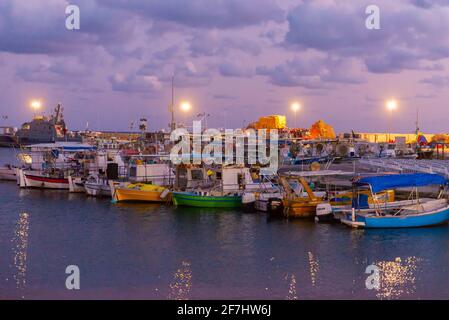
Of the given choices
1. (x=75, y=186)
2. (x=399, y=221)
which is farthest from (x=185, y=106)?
(x=399, y=221)

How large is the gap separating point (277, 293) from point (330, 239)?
8.99 metres

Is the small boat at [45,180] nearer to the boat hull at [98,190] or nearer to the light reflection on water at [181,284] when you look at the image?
the boat hull at [98,190]

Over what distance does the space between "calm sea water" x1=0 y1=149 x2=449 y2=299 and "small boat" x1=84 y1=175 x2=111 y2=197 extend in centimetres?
991

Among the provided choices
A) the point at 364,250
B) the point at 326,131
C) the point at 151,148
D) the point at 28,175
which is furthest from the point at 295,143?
the point at 364,250

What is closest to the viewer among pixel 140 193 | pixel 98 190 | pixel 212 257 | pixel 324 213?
pixel 212 257

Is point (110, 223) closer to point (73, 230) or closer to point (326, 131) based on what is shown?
point (73, 230)

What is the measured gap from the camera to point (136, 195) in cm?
4231

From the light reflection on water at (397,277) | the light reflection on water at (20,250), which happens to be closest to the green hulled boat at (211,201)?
the light reflection on water at (20,250)

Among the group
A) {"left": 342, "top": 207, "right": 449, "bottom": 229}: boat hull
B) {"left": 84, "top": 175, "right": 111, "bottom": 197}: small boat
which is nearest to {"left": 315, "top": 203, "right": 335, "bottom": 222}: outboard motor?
{"left": 342, "top": 207, "right": 449, "bottom": 229}: boat hull

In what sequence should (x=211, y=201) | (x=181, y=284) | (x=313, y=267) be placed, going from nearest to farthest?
(x=181, y=284) → (x=313, y=267) → (x=211, y=201)

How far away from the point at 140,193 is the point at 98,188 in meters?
6.68

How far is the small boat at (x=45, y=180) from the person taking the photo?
53344mm

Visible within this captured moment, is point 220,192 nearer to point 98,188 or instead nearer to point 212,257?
point 98,188

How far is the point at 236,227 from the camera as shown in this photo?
105 ft
